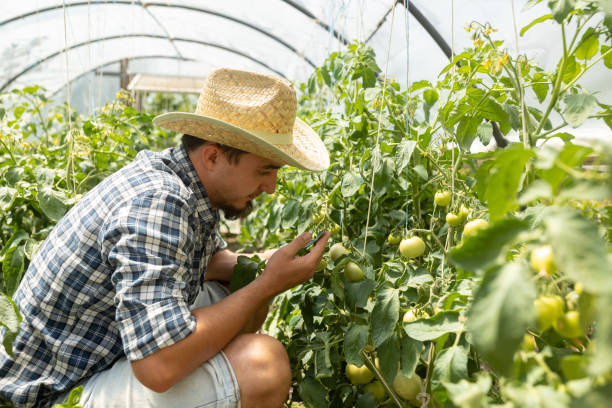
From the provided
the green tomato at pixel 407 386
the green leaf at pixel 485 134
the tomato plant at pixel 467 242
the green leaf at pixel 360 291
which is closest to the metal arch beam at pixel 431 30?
the tomato plant at pixel 467 242

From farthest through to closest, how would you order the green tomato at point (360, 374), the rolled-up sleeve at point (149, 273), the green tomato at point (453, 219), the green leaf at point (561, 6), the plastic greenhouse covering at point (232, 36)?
the plastic greenhouse covering at point (232, 36) → the green tomato at point (360, 374) → the green tomato at point (453, 219) → the rolled-up sleeve at point (149, 273) → the green leaf at point (561, 6)

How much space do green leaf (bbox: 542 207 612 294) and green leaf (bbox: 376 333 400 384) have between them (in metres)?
0.70

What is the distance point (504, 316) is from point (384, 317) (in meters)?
0.63

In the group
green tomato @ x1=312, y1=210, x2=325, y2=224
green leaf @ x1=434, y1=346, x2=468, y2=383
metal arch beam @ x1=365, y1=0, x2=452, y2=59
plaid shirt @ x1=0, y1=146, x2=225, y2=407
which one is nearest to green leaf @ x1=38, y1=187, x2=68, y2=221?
plaid shirt @ x1=0, y1=146, x2=225, y2=407

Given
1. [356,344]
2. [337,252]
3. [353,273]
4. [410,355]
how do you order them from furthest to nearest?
[337,252]
[353,273]
[356,344]
[410,355]

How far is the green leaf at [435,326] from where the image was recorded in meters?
0.91

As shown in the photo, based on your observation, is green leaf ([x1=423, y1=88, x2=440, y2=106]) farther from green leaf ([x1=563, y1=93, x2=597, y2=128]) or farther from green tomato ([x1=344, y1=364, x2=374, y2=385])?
green tomato ([x1=344, y1=364, x2=374, y2=385])

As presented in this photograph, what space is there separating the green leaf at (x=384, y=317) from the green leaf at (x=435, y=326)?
0.68 ft

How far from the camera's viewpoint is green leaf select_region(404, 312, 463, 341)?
0.91 m

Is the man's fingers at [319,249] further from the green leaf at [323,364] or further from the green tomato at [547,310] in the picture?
the green tomato at [547,310]

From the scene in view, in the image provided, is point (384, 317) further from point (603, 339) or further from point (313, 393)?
point (603, 339)

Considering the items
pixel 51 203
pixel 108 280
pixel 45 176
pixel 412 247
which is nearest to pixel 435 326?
pixel 412 247

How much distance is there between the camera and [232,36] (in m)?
7.12

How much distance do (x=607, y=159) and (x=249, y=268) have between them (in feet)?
3.53
